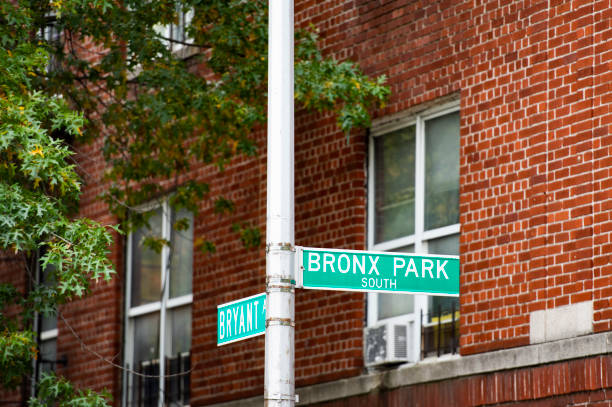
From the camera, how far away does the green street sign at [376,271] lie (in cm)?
960

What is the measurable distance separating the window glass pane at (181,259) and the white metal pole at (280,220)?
7934 mm

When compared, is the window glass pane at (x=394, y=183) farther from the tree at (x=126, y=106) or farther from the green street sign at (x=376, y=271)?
the green street sign at (x=376, y=271)

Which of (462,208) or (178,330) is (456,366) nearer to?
(462,208)

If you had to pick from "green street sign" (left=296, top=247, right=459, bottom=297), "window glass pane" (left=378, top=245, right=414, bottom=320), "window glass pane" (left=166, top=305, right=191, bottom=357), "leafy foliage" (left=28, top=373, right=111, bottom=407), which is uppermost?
"window glass pane" (left=166, top=305, right=191, bottom=357)

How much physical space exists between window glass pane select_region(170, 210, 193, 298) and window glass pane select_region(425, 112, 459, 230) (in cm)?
449

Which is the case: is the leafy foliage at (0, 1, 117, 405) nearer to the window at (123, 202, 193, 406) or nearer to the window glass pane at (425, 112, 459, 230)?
the window glass pane at (425, 112, 459, 230)

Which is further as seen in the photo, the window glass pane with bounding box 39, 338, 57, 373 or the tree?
the window glass pane with bounding box 39, 338, 57, 373

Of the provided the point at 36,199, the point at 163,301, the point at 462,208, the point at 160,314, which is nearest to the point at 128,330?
the point at 160,314

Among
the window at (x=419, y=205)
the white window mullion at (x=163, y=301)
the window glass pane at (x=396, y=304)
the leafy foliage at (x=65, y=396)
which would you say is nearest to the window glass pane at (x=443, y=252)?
the window at (x=419, y=205)

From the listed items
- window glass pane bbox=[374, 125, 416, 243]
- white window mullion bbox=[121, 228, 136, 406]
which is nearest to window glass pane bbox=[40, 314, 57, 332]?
white window mullion bbox=[121, 228, 136, 406]

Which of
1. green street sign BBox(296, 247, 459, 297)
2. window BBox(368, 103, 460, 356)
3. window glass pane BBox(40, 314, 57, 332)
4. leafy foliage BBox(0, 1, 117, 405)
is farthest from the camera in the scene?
window glass pane BBox(40, 314, 57, 332)

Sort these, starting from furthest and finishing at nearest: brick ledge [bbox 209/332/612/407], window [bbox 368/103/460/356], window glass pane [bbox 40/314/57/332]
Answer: window glass pane [bbox 40/314/57/332], window [bbox 368/103/460/356], brick ledge [bbox 209/332/612/407]

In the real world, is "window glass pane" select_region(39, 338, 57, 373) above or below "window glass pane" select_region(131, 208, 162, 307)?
below

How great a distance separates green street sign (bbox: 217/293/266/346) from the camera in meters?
9.61
